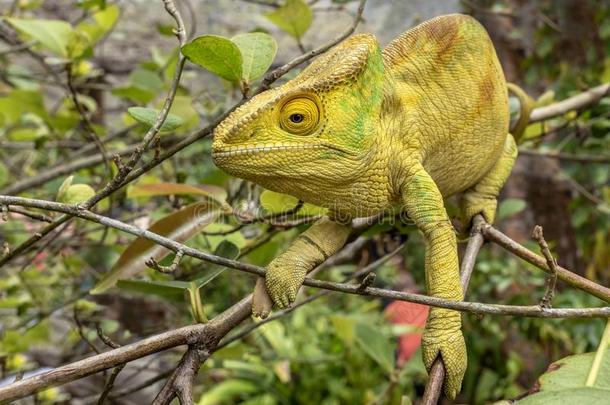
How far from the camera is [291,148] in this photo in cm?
72

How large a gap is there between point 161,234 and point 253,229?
1.73 feet

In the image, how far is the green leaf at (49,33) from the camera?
1190 mm

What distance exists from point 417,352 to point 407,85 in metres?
1.01

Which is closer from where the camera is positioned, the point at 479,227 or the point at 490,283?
the point at 479,227

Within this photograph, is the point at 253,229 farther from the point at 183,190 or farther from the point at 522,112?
the point at 522,112

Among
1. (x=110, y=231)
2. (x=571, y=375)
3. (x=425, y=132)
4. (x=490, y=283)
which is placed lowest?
(x=490, y=283)

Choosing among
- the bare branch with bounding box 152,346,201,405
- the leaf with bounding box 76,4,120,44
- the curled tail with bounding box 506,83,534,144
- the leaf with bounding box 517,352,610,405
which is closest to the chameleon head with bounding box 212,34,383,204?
the bare branch with bounding box 152,346,201,405

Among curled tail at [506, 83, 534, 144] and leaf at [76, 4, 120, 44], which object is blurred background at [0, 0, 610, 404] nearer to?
leaf at [76, 4, 120, 44]

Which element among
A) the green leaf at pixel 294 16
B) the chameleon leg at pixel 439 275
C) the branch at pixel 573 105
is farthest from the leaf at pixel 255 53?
the branch at pixel 573 105

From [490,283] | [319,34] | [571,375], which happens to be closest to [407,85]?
[571,375]

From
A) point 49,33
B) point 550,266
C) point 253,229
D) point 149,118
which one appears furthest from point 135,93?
point 550,266

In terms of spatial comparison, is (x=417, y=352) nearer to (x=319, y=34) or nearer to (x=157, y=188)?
(x=157, y=188)

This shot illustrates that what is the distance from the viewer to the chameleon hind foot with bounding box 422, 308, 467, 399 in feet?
2.43

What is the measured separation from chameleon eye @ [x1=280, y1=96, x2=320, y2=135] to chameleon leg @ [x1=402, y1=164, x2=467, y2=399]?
152mm
